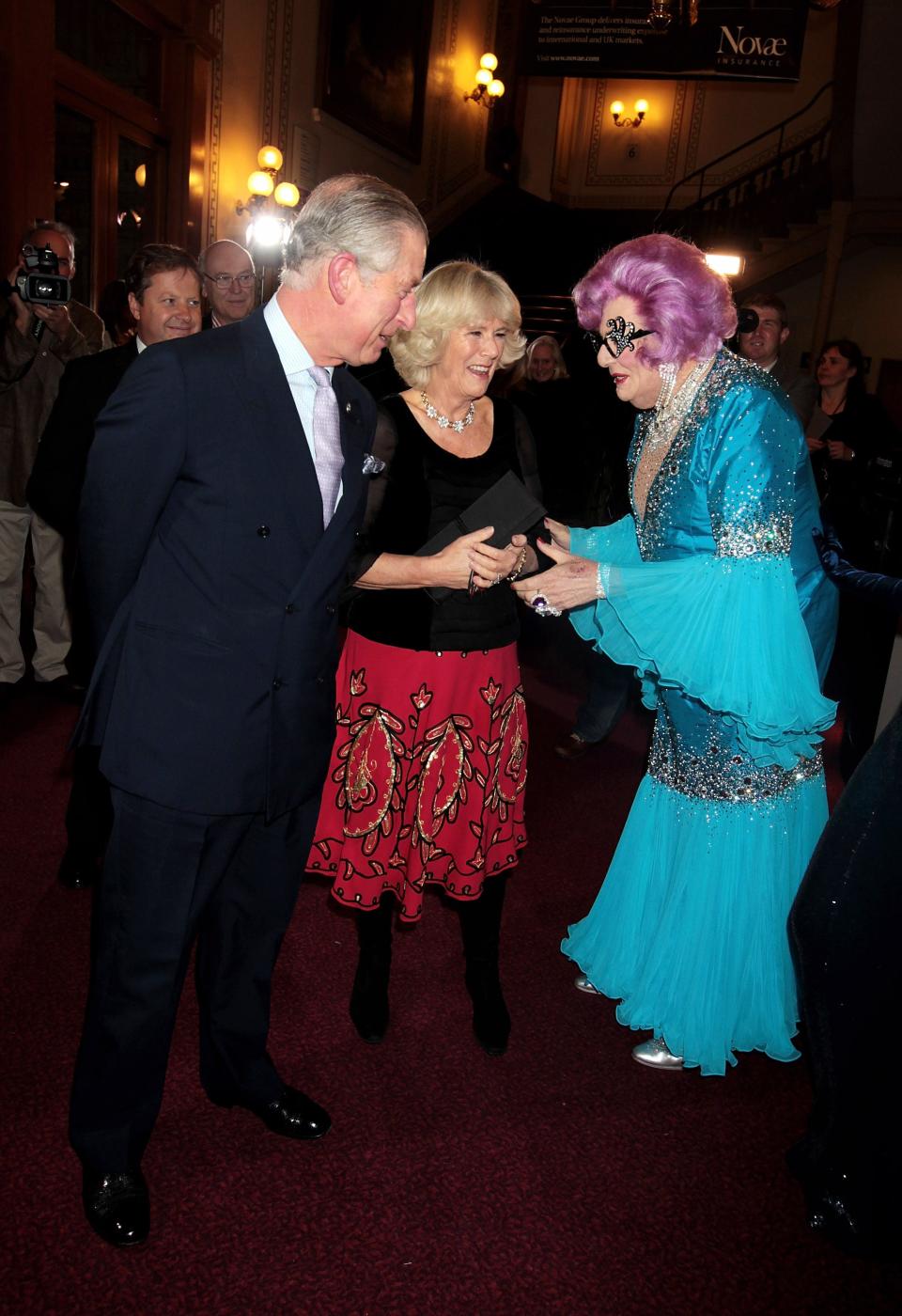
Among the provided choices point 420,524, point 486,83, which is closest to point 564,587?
point 420,524

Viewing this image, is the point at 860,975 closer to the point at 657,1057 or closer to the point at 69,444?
the point at 657,1057

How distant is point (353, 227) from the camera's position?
1.52 meters

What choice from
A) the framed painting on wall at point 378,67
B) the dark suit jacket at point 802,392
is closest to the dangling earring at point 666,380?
the dark suit jacket at point 802,392

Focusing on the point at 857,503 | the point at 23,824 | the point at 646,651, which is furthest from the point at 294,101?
the point at 646,651

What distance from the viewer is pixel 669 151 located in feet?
51.4

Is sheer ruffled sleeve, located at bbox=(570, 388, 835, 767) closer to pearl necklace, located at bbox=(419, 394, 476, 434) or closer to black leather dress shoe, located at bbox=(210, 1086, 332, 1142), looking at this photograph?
pearl necklace, located at bbox=(419, 394, 476, 434)

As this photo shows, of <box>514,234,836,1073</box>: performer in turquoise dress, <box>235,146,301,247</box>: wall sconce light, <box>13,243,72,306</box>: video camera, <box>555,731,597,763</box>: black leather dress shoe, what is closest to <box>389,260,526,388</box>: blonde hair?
<box>514,234,836,1073</box>: performer in turquoise dress

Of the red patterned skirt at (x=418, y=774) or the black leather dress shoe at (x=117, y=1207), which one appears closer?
the black leather dress shoe at (x=117, y=1207)

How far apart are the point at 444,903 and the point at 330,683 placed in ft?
4.97

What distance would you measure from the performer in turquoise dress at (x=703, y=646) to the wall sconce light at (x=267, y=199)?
6.59m

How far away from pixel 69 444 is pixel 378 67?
33.0 feet

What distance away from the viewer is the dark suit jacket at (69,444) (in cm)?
273

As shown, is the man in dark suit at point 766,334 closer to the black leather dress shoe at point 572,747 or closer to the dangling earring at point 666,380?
the black leather dress shoe at point 572,747

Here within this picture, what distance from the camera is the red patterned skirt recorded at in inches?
87.9
